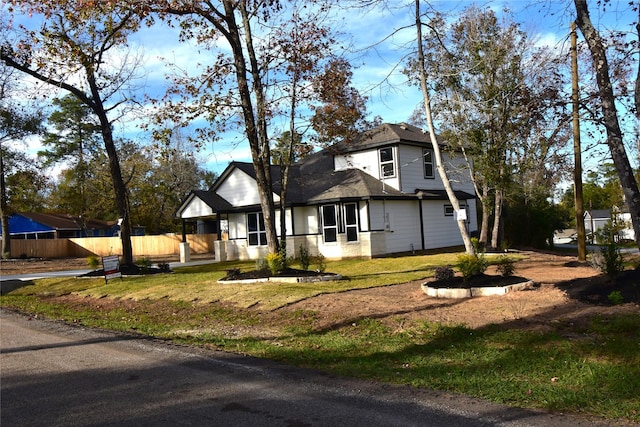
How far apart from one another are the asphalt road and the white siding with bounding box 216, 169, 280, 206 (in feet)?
67.0

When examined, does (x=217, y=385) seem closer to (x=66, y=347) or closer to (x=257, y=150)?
(x=66, y=347)

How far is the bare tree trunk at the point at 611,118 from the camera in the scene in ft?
29.3

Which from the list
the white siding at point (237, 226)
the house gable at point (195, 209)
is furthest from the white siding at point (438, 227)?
the house gable at point (195, 209)

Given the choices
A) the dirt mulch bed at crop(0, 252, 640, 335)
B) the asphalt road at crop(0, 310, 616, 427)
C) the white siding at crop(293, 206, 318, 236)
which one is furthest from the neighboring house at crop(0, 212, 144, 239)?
the asphalt road at crop(0, 310, 616, 427)

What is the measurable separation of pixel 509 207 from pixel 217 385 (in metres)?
27.9

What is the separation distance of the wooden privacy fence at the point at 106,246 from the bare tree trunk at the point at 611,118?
3553 cm

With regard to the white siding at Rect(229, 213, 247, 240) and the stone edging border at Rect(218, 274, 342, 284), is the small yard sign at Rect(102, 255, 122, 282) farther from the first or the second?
the white siding at Rect(229, 213, 247, 240)

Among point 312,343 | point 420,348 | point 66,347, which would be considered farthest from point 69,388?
point 420,348

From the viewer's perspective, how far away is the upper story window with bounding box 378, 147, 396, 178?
26328 mm

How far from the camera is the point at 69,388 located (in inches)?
246

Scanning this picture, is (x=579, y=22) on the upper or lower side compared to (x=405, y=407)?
upper

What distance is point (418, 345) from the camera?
7.79 m

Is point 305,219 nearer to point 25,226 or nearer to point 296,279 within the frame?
point 296,279

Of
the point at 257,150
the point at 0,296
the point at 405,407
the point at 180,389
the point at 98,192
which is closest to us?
the point at 405,407
